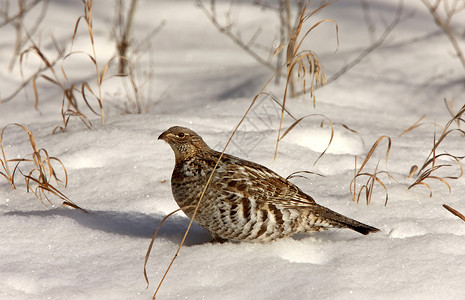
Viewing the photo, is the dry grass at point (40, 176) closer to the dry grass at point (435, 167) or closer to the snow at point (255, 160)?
the snow at point (255, 160)

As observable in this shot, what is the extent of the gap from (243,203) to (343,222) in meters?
0.50

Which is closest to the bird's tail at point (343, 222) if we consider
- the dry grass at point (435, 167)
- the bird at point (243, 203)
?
the bird at point (243, 203)

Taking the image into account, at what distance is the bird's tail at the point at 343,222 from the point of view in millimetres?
Result: 2938

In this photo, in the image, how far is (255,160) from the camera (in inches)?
156

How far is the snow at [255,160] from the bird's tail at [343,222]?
67 millimetres

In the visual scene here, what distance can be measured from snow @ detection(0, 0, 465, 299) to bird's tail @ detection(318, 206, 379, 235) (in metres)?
0.07

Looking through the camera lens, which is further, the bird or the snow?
the bird

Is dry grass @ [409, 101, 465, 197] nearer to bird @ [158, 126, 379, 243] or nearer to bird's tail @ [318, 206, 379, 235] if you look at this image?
bird's tail @ [318, 206, 379, 235]

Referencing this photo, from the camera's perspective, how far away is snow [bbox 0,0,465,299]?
257 centimetres

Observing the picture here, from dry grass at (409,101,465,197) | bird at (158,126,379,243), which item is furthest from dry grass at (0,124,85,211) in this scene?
dry grass at (409,101,465,197)

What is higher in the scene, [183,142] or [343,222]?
[183,142]

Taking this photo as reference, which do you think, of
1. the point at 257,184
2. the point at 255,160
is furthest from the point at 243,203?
the point at 255,160

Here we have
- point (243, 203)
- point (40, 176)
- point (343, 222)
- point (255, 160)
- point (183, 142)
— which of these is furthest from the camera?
point (255, 160)

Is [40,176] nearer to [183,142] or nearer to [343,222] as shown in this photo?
[183,142]
